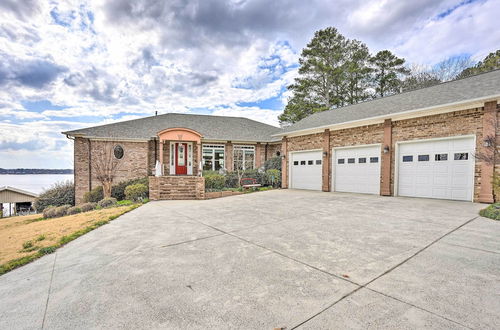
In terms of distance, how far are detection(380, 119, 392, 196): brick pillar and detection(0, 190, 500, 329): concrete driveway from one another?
5205mm

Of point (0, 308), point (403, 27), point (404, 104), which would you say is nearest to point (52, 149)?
point (0, 308)

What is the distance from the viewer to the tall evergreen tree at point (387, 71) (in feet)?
74.8

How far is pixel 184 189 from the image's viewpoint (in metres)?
11.6

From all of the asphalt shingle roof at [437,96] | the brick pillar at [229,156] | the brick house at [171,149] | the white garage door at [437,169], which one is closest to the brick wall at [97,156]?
the brick house at [171,149]

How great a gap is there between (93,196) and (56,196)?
339 cm

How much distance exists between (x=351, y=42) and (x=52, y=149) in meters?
31.6

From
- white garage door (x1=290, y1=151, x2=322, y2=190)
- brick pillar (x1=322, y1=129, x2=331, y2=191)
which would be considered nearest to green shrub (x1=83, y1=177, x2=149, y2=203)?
white garage door (x1=290, y1=151, x2=322, y2=190)

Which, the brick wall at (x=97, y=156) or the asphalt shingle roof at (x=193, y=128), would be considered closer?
the brick wall at (x=97, y=156)

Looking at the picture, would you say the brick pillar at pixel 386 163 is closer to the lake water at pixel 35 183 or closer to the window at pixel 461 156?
the window at pixel 461 156

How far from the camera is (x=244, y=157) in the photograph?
57.6 ft

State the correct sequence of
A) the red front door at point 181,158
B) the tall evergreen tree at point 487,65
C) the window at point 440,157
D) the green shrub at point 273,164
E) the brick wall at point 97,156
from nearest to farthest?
the window at point 440,157 < the brick wall at point 97,156 < the red front door at point 181,158 < the green shrub at point 273,164 < the tall evergreen tree at point 487,65

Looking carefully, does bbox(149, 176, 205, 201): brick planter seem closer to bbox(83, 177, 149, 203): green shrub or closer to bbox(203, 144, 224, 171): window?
bbox(83, 177, 149, 203): green shrub

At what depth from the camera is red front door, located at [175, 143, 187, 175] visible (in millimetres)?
15709

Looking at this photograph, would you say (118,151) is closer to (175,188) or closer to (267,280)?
(175,188)
